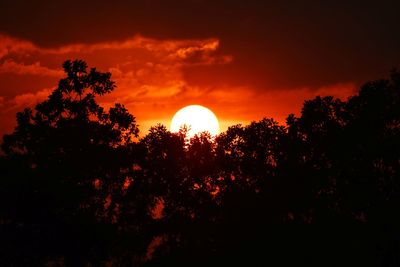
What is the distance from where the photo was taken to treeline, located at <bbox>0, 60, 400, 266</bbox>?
132ft

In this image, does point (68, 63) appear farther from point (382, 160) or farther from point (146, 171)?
point (382, 160)

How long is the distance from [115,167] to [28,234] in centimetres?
874

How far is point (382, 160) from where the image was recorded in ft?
139

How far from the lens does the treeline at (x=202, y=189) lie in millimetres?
40219

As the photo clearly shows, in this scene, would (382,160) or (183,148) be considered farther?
(183,148)

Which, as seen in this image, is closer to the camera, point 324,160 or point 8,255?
point 8,255

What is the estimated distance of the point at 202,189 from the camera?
44.6 metres

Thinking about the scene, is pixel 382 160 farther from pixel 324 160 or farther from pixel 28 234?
pixel 28 234

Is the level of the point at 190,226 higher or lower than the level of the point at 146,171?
lower

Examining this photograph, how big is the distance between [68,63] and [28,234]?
1437 cm

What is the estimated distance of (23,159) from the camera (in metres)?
40.6

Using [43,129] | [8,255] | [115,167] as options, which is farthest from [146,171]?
[8,255]

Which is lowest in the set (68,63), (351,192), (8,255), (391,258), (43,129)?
(391,258)

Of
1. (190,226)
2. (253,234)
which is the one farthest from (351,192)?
(190,226)
